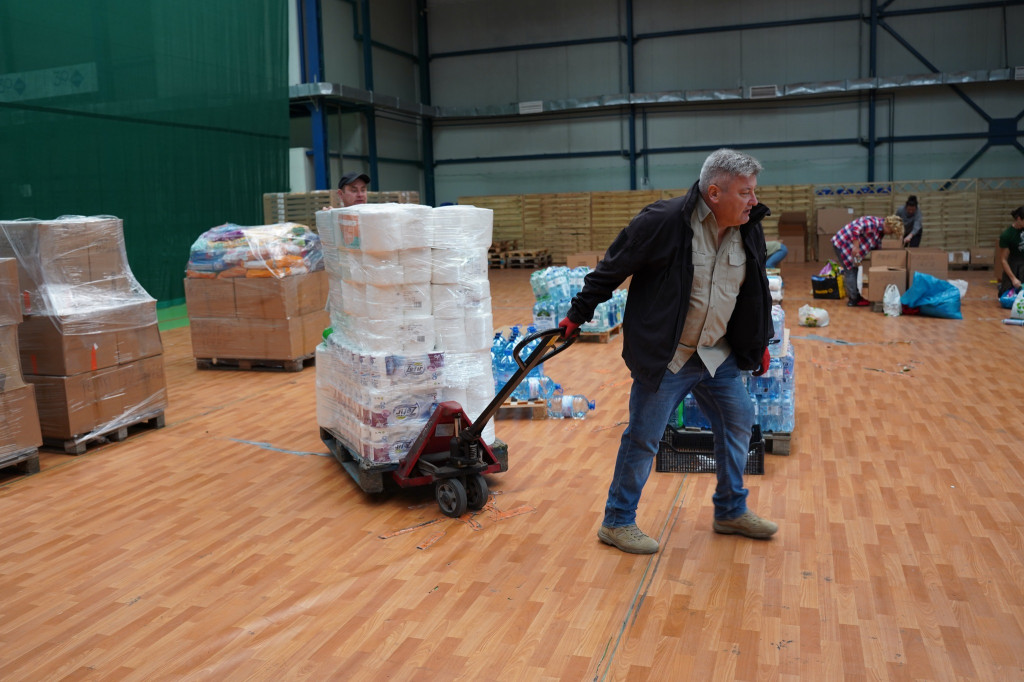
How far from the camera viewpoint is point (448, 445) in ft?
16.9

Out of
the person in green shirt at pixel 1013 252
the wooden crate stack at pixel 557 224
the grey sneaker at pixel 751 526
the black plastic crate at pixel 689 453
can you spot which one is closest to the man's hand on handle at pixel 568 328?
the grey sneaker at pixel 751 526

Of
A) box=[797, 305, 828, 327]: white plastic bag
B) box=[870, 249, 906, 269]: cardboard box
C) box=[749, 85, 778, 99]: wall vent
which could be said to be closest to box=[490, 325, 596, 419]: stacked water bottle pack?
box=[797, 305, 828, 327]: white plastic bag

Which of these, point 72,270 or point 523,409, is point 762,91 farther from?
point 72,270

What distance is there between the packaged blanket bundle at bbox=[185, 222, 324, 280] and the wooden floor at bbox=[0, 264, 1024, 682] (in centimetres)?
267

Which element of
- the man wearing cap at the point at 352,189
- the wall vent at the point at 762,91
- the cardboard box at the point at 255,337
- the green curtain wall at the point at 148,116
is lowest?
the cardboard box at the point at 255,337

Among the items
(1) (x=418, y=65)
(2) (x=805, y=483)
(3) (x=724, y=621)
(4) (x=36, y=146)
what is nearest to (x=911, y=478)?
(2) (x=805, y=483)

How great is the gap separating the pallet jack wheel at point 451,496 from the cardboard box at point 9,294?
3272mm

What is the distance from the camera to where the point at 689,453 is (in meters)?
5.59

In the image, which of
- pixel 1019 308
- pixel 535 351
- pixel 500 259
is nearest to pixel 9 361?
pixel 535 351

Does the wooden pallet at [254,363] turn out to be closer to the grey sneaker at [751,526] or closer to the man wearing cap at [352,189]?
the man wearing cap at [352,189]

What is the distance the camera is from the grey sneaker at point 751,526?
4.44m

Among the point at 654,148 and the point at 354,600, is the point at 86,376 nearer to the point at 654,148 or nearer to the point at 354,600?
the point at 354,600

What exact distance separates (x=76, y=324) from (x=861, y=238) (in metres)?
10.4

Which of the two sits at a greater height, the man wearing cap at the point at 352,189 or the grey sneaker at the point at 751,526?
the man wearing cap at the point at 352,189
